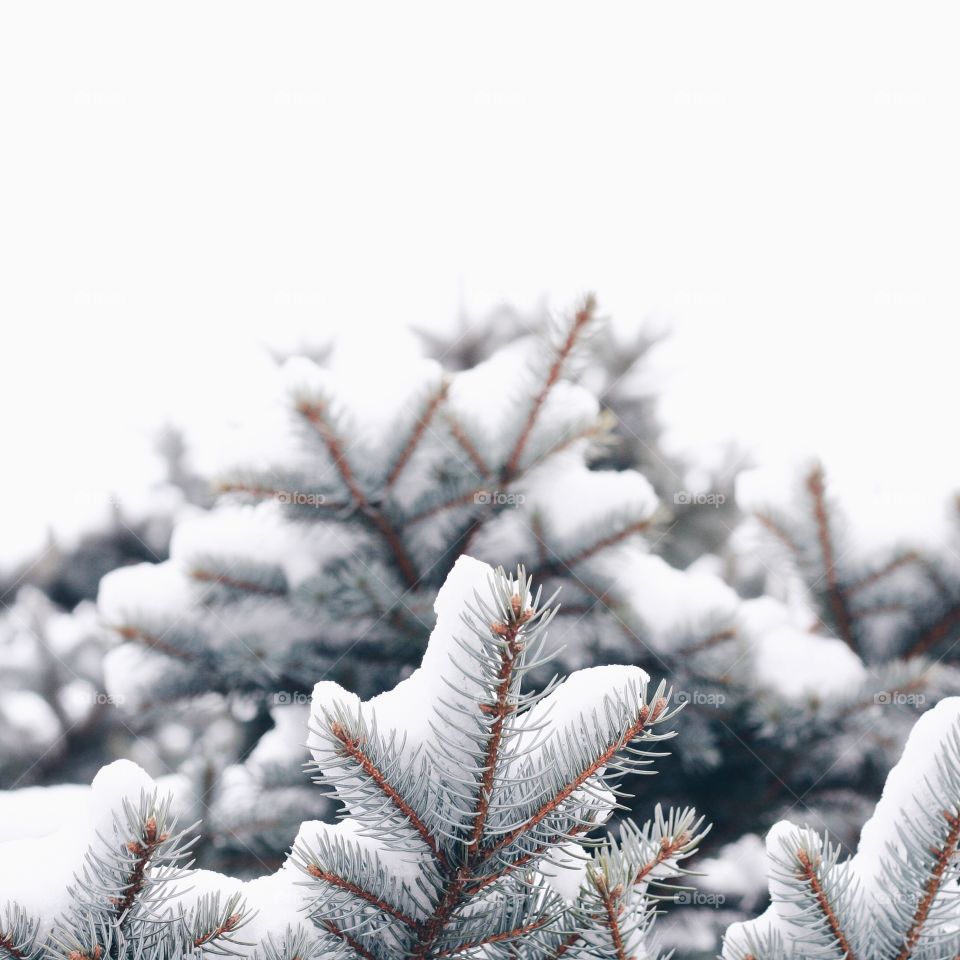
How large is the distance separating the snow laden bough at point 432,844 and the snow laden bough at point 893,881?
0.41ft

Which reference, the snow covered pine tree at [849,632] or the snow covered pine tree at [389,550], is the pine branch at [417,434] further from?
the snow covered pine tree at [849,632]

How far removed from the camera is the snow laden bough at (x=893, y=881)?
684mm

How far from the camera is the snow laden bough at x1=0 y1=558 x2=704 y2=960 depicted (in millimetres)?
622

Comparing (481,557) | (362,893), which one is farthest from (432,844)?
(481,557)

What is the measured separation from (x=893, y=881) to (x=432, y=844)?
0.43 metres

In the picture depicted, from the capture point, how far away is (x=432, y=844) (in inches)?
26.5

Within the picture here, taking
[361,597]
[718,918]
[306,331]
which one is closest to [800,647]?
[718,918]

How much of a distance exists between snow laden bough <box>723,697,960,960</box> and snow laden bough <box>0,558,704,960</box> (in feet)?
0.41

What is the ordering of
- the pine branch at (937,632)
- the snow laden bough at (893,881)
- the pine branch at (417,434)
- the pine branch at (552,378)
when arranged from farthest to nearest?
the pine branch at (937,632)
the pine branch at (417,434)
the pine branch at (552,378)
the snow laden bough at (893,881)

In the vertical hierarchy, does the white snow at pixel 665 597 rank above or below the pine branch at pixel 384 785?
below

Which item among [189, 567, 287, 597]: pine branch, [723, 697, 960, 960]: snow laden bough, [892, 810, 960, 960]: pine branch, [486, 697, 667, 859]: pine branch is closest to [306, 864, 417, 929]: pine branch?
[486, 697, 667, 859]: pine branch

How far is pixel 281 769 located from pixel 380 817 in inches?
56.7

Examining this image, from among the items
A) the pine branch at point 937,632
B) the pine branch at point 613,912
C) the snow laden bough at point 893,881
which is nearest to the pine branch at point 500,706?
the pine branch at point 613,912

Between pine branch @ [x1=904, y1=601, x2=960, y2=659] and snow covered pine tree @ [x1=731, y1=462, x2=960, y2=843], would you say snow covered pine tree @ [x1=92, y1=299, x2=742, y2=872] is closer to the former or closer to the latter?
snow covered pine tree @ [x1=731, y1=462, x2=960, y2=843]
